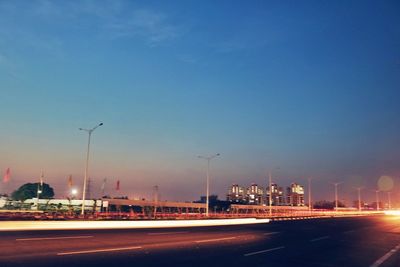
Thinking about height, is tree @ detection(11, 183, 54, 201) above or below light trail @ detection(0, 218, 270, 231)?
above

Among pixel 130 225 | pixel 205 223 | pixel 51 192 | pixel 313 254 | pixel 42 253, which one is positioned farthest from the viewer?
pixel 51 192

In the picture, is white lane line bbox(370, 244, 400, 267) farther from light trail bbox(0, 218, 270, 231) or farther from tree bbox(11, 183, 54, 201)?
tree bbox(11, 183, 54, 201)

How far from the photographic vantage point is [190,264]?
505 inches

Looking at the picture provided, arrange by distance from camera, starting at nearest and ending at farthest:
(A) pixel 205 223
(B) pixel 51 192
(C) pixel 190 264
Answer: (C) pixel 190 264
(A) pixel 205 223
(B) pixel 51 192

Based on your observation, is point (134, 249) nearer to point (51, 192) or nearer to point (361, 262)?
point (361, 262)

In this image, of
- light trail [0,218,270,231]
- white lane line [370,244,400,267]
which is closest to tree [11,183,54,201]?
light trail [0,218,270,231]

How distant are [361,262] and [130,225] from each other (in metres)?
23.7

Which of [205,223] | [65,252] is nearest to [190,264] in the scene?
[65,252]

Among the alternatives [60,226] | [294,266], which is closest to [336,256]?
[294,266]

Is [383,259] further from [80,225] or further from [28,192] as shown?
[28,192]

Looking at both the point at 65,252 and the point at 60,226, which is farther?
the point at 60,226

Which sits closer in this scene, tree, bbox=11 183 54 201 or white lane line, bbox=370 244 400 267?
white lane line, bbox=370 244 400 267

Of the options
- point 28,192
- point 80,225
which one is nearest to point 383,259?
point 80,225

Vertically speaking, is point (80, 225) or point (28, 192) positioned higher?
point (28, 192)
